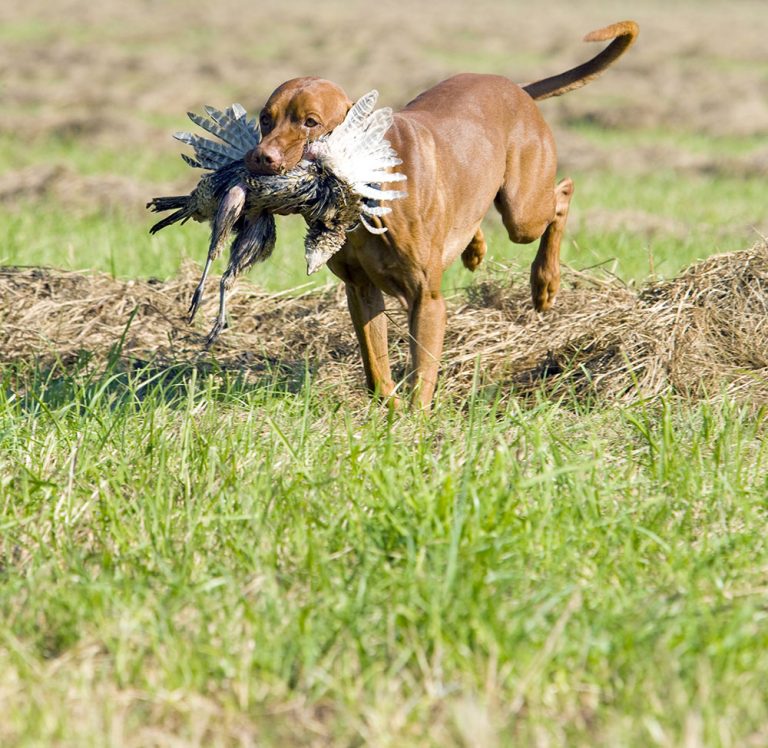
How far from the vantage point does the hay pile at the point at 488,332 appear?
193 inches

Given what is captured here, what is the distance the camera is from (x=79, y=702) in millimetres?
2598

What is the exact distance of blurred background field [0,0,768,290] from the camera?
771cm

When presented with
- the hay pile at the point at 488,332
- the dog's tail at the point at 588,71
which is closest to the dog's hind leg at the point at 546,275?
the hay pile at the point at 488,332

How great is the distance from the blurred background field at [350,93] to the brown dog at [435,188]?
0.55 meters

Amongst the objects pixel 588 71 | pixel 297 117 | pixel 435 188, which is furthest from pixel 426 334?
pixel 588 71

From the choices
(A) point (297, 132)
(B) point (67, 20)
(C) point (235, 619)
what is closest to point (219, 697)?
(C) point (235, 619)

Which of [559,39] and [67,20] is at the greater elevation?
[67,20]

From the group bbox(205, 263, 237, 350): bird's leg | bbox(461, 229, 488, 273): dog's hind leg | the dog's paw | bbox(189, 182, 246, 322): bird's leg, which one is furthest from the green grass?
bbox(461, 229, 488, 273): dog's hind leg

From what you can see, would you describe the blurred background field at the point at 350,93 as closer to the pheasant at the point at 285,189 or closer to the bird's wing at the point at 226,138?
the pheasant at the point at 285,189

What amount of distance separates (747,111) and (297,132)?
46.4ft

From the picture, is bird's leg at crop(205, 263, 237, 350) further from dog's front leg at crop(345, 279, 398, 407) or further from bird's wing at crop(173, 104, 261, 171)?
dog's front leg at crop(345, 279, 398, 407)

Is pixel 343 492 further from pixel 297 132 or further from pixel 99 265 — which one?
pixel 99 265

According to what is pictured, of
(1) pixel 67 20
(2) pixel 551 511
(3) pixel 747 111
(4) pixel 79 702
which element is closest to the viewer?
(4) pixel 79 702

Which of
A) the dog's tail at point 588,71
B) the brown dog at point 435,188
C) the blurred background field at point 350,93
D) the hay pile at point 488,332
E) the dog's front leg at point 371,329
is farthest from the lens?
the blurred background field at point 350,93
